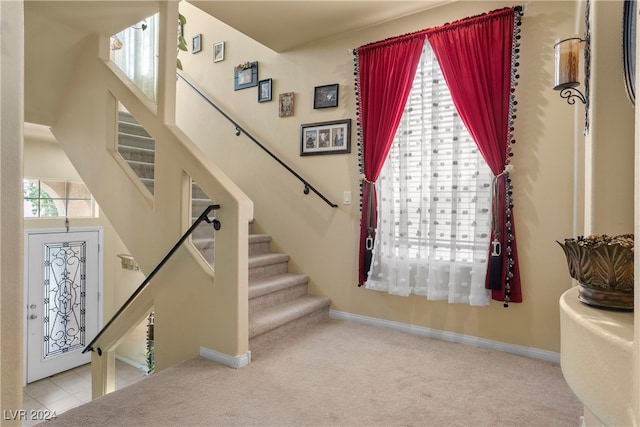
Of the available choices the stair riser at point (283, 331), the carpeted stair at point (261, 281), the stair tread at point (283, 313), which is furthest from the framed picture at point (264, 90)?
the stair riser at point (283, 331)

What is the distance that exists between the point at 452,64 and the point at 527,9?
58cm

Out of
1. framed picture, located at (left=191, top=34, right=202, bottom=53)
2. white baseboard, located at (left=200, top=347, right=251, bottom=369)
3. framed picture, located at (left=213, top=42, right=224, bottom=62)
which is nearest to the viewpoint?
white baseboard, located at (left=200, top=347, right=251, bottom=369)

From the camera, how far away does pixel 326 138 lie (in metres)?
3.38

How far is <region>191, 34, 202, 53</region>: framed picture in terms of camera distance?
174 inches

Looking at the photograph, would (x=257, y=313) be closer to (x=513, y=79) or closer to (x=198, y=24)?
(x=513, y=79)

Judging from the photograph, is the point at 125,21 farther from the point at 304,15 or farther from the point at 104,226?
the point at 104,226

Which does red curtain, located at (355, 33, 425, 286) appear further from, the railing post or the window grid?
the railing post

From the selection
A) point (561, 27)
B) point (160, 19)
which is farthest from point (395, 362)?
point (160, 19)

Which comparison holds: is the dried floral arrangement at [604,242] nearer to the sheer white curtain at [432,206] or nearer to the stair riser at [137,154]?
the sheer white curtain at [432,206]

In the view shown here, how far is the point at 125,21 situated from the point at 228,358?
272 cm

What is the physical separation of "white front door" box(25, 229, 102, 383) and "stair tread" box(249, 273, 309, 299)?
12.2 ft

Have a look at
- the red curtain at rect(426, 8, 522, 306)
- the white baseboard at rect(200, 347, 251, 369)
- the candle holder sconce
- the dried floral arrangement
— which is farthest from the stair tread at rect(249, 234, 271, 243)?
the dried floral arrangement

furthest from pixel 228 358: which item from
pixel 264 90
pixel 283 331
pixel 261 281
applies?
pixel 264 90

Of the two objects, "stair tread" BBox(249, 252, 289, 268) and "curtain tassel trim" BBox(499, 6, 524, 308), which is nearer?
"curtain tassel trim" BBox(499, 6, 524, 308)
